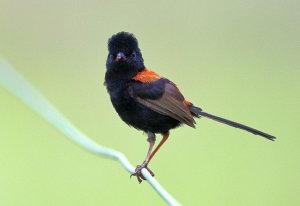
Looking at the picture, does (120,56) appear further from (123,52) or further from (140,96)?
(140,96)

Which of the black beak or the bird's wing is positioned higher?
the black beak

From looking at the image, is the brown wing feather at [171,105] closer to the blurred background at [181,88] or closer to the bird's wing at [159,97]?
the bird's wing at [159,97]

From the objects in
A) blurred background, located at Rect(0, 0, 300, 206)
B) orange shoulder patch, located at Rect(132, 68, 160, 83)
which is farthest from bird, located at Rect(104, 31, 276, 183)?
blurred background, located at Rect(0, 0, 300, 206)

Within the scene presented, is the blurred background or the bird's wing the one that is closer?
the bird's wing

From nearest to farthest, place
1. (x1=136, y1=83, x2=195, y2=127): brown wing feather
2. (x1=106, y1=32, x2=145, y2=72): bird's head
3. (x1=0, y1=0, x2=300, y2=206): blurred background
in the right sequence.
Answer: (x1=136, y1=83, x2=195, y2=127): brown wing feather
(x1=106, y1=32, x2=145, y2=72): bird's head
(x1=0, y1=0, x2=300, y2=206): blurred background

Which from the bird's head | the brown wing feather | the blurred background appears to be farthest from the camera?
the blurred background

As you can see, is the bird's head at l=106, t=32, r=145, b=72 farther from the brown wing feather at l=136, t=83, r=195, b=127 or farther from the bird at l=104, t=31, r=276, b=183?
the brown wing feather at l=136, t=83, r=195, b=127
